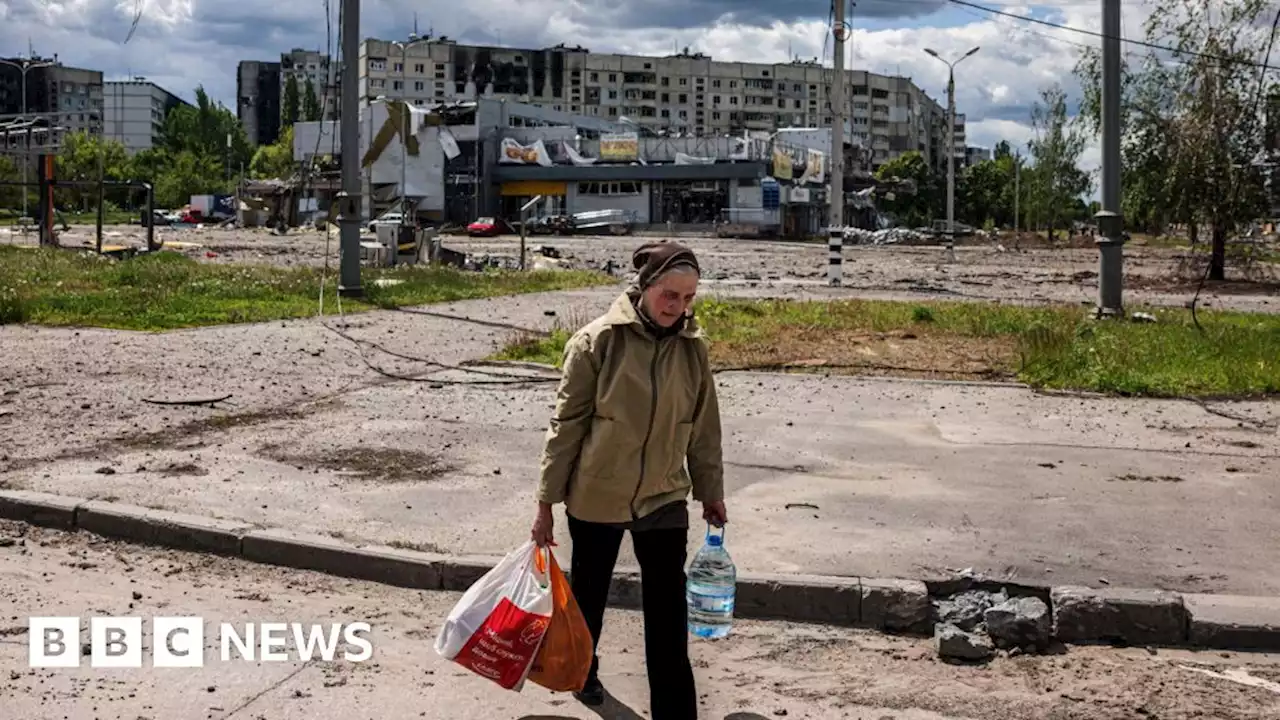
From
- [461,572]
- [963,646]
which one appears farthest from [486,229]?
[963,646]

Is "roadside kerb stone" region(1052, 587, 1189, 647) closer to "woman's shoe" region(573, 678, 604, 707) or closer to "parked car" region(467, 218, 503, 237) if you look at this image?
"woman's shoe" region(573, 678, 604, 707)

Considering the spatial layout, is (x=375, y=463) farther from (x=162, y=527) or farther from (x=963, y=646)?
(x=963, y=646)

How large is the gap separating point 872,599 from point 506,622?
6.93 feet

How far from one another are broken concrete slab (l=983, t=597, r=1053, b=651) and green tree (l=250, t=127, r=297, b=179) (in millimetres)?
106376

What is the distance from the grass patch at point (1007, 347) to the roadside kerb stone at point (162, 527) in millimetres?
6910

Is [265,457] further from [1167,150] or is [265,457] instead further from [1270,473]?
[1167,150]

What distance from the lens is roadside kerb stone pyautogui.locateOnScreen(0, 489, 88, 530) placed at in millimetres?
7047

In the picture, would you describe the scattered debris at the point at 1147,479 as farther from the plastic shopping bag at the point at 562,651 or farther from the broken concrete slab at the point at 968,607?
the plastic shopping bag at the point at 562,651

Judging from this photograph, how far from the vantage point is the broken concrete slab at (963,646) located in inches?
208

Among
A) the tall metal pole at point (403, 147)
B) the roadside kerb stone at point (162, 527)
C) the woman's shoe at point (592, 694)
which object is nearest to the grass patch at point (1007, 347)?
the roadside kerb stone at point (162, 527)

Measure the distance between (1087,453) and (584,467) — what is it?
602cm

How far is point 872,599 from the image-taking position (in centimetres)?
579

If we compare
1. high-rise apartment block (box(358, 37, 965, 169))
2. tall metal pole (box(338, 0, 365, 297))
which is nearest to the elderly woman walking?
tall metal pole (box(338, 0, 365, 297))

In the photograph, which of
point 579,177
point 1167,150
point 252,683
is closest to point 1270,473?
point 252,683
